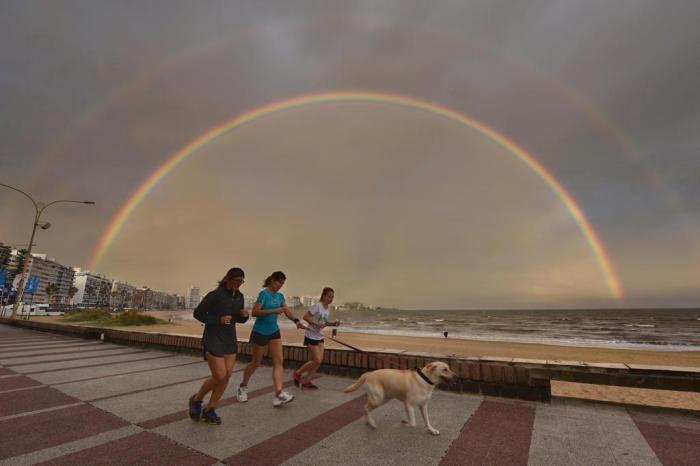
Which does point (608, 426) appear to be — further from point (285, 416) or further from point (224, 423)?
point (224, 423)

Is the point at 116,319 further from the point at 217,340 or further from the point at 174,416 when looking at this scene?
the point at 217,340

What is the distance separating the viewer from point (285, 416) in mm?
4855

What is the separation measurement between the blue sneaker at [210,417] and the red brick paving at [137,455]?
63 cm

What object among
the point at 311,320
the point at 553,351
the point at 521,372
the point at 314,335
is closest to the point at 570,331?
the point at 553,351

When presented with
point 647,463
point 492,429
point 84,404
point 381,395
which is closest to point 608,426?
point 647,463

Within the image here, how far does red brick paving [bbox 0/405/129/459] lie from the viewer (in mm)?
3711

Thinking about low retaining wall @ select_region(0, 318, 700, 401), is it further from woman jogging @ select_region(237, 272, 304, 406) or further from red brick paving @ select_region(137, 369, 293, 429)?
red brick paving @ select_region(137, 369, 293, 429)

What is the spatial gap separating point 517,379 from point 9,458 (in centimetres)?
652

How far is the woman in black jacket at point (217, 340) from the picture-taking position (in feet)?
14.9

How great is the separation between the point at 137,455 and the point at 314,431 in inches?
75.3

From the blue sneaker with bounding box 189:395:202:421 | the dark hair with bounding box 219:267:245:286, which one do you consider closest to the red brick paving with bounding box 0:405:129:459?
the blue sneaker with bounding box 189:395:202:421

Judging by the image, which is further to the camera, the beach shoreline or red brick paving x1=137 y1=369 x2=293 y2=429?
the beach shoreline

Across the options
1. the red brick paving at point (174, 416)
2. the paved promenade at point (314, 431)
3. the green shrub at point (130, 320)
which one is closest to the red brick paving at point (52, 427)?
the paved promenade at point (314, 431)

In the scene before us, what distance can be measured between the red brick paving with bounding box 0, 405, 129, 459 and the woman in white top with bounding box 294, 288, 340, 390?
2905mm
